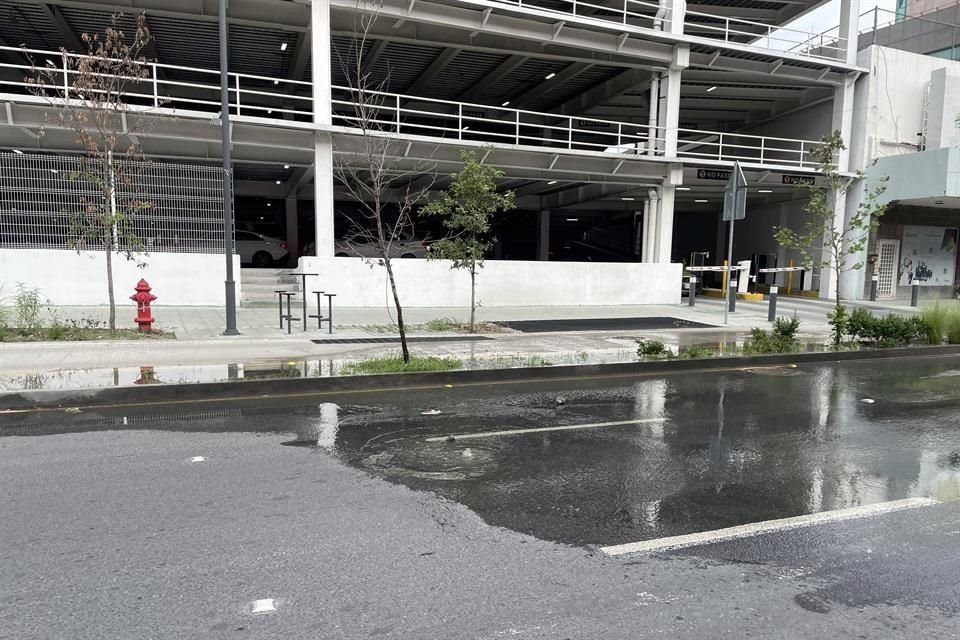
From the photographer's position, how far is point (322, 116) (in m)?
17.8

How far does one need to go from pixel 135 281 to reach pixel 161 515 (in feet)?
44.9

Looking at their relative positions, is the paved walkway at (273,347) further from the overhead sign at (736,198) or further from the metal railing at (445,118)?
the metal railing at (445,118)

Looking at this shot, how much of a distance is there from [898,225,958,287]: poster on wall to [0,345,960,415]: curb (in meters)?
20.3

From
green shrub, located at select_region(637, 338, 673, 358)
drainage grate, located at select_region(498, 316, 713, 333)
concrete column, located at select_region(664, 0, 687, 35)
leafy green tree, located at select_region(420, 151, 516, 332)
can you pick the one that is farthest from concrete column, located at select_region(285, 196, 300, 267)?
green shrub, located at select_region(637, 338, 673, 358)

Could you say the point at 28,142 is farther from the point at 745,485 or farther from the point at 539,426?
the point at 745,485

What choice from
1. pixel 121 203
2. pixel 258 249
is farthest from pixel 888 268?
pixel 121 203

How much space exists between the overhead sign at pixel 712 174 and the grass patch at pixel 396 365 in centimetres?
1725

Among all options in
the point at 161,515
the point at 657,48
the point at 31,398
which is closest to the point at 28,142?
the point at 31,398

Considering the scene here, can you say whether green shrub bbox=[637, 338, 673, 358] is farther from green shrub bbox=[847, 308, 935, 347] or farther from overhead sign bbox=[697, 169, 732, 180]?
overhead sign bbox=[697, 169, 732, 180]

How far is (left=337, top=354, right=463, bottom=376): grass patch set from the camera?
933 centimetres

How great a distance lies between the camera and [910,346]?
13.4 meters

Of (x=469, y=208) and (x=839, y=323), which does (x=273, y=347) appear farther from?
(x=839, y=323)

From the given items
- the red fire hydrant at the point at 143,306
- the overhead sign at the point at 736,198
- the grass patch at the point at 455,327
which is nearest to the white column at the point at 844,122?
the overhead sign at the point at 736,198

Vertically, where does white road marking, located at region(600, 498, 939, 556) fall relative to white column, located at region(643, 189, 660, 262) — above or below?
below
